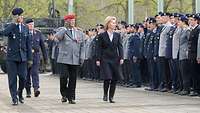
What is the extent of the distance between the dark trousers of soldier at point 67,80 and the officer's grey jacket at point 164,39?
3.62 m

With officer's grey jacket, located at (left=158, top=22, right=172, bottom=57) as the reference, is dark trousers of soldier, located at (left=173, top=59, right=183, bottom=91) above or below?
below

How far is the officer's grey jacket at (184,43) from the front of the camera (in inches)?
651

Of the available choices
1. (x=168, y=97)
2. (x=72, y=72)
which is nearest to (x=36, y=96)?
(x=72, y=72)

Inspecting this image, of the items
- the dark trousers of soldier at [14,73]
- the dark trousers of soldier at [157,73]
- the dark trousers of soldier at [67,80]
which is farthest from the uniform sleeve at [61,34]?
the dark trousers of soldier at [157,73]

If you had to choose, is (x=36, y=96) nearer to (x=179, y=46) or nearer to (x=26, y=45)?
(x=26, y=45)

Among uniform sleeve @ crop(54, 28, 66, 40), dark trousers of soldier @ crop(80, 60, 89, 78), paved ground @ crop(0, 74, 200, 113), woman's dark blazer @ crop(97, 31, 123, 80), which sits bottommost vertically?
paved ground @ crop(0, 74, 200, 113)

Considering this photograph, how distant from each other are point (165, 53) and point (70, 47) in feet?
11.9

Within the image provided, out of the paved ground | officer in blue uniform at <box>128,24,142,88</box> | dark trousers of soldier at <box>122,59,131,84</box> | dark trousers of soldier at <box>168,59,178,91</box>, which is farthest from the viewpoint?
dark trousers of soldier at <box>122,59,131,84</box>

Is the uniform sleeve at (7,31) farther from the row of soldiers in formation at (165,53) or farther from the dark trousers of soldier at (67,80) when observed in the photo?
the row of soldiers in formation at (165,53)

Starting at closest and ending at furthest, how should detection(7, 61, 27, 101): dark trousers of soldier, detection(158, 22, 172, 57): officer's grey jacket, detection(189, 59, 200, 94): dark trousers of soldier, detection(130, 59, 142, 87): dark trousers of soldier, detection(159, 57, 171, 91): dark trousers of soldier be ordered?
detection(7, 61, 27, 101): dark trousers of soldier, detection(189, 59, 200, 94): dark trousers of soldier, detection(158, 22, 172, 57): officer's grey jacket, detection(159, 57, 171, 91): dark trousers of soldier, detection(130, 59, 142, 87): dark trousers of soldier

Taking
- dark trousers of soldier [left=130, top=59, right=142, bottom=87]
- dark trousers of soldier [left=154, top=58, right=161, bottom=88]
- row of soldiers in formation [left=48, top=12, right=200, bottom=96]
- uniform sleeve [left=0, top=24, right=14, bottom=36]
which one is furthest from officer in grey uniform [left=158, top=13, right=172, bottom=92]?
uniform sleeve [left=0, top=24, right=14, bottom=36]

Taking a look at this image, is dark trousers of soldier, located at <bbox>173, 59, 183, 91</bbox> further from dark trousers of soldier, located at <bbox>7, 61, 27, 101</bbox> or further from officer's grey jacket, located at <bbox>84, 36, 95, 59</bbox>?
officer's grey jacket, located at <bbox>84, 36, 95, 59</bbox>

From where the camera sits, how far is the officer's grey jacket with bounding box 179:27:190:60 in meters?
16.5

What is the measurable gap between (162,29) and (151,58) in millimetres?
1293
